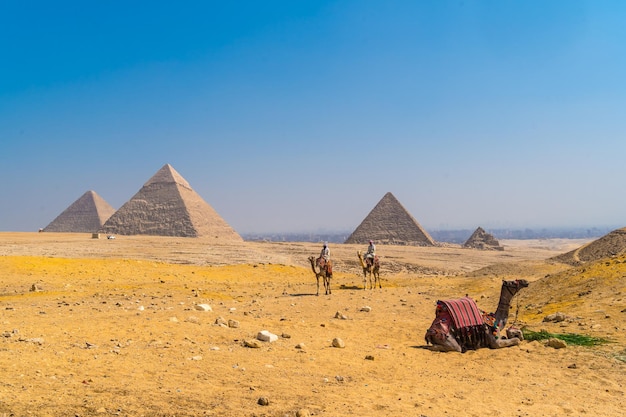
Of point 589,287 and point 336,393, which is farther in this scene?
point 589,287

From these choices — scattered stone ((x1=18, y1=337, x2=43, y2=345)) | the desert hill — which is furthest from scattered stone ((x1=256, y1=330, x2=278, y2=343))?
the desert hill

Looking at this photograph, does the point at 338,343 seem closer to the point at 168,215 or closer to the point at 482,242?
the point at 482,242

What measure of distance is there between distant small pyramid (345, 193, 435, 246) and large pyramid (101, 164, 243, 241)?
19732 mm

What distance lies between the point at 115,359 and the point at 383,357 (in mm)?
3929

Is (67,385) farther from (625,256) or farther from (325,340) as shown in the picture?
(625,256)

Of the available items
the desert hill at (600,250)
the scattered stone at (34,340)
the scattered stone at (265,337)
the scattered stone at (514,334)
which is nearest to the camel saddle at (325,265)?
the scattered stone at (514,334)

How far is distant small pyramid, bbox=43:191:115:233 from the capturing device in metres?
82.5

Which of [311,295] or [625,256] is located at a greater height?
[625,256]

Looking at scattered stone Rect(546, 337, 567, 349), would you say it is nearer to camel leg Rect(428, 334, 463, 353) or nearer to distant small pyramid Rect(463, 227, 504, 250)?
camel leg Rect(428, 334, 463, 353)

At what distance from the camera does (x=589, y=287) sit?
1284 cm

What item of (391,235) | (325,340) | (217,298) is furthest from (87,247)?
(391,235)

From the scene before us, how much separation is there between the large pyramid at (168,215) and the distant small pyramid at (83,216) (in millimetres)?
10712

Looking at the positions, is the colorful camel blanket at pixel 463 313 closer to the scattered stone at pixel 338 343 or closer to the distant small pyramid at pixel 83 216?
the scattered stone at pixel 338 343

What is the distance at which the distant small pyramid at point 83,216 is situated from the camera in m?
82.5
